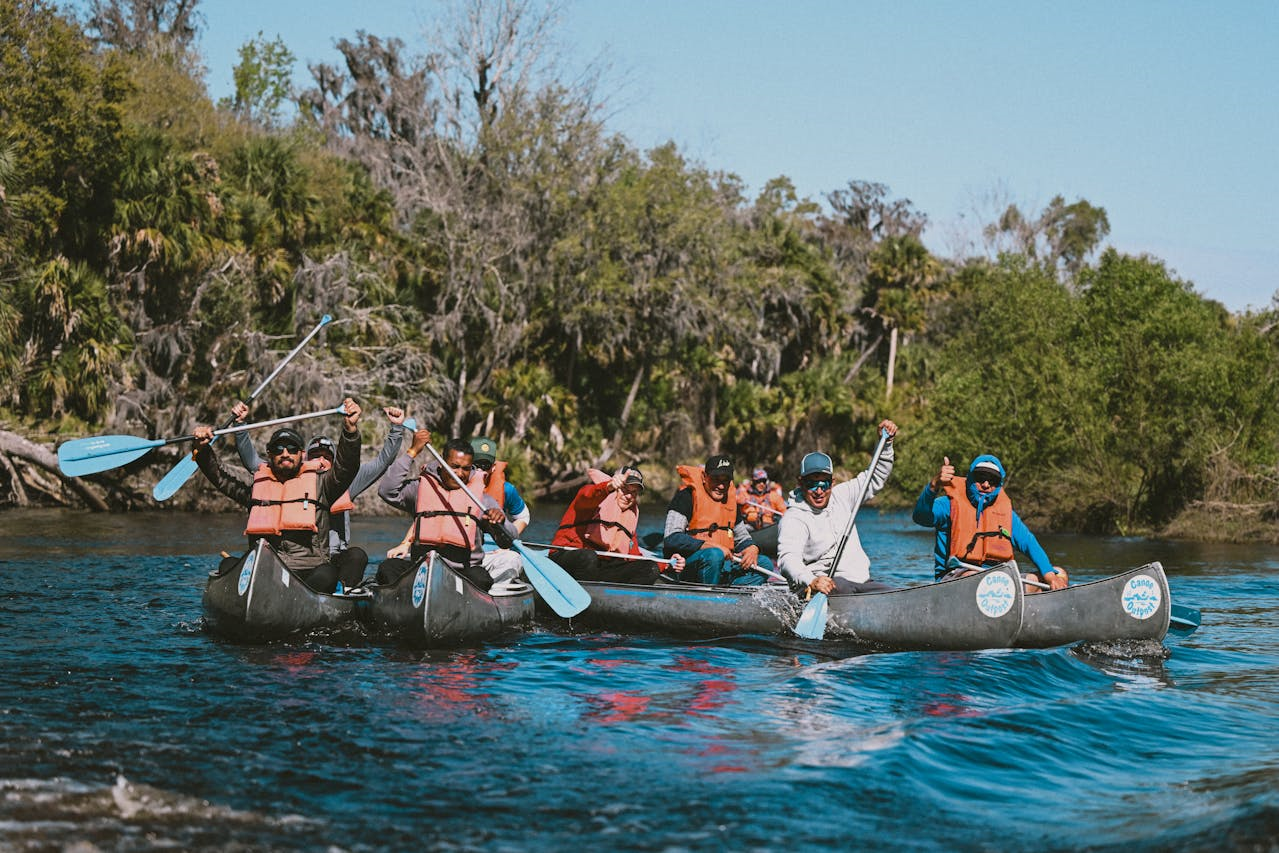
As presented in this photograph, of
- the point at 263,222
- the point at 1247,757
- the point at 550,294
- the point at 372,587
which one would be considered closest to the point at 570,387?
the point at 550,294

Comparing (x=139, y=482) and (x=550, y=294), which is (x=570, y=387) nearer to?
(x=550, y=294)

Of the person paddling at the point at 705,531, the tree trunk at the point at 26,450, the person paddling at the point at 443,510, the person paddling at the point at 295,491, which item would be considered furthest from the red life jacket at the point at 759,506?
the tree trunk at the point at 26,450

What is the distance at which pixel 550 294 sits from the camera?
3519 centimetres

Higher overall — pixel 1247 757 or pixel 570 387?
pixel 570 387

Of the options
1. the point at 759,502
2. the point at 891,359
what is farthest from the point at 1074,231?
the point at 759,502

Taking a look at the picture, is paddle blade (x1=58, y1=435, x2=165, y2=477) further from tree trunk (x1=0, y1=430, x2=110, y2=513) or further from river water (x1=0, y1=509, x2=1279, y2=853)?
tree trunk (x1=0, y1=430, x2=110, y2=513)

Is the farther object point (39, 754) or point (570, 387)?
point (570, 387)

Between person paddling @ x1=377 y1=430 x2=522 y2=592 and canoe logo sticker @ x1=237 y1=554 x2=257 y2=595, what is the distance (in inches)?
45.7

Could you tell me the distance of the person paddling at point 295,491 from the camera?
34.6 feet

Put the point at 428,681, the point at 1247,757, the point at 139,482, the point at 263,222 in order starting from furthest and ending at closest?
the point at 263,222
the point at 139,482
the point at 428,681
the point at 1247,757

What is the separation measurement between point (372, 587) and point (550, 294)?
24668 mm

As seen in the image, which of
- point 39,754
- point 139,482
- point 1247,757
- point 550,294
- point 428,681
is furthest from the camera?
point 550,294

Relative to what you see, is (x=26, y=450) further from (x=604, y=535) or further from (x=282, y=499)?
(x=604, y=535)

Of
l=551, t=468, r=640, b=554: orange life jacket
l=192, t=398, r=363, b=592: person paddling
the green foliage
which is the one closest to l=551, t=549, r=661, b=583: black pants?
l=551, t=468, r=640, b=554: orange life jacket
